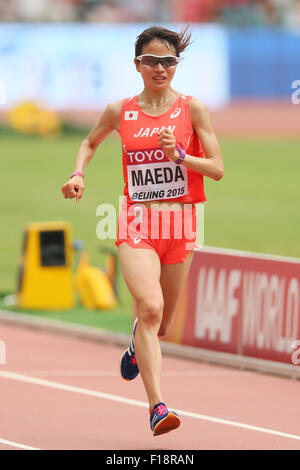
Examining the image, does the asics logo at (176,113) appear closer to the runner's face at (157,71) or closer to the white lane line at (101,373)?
the runner's face at (157,71)

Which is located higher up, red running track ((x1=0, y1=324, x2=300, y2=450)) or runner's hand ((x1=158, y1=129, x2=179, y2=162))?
runner's hand ((x1=158, y1=129, x2=179, y2=162))

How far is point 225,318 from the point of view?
10656mm

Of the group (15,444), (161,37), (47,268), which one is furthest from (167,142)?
(47,268)

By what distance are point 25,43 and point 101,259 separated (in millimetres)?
18253

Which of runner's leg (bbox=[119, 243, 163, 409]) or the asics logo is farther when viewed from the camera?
the asics logo

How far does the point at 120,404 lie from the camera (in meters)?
8.88

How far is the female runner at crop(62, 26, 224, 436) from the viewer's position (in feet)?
24.5

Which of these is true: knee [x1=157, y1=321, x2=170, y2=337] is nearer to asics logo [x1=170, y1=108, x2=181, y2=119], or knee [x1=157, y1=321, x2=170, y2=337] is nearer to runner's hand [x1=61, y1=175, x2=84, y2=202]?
runner's hand [x1=61, y1=175, x2=84, y2=202]

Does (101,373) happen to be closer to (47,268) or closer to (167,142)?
(167,142)

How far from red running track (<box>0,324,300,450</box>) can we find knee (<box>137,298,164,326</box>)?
0.78 metres

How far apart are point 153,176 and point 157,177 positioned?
3 centimetres

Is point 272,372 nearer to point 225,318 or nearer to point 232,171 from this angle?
point 225,318

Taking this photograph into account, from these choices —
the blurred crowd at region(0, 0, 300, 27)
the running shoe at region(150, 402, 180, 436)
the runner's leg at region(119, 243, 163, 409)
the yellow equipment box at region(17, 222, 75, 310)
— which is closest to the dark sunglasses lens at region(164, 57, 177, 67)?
the runner's leg at region(119, 243, 163, 409)

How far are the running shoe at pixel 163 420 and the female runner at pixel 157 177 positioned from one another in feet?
1.09
